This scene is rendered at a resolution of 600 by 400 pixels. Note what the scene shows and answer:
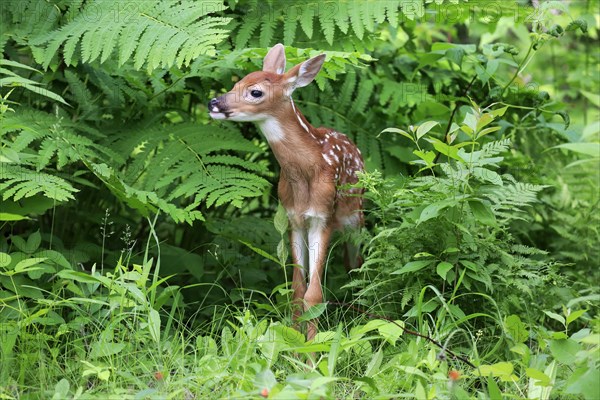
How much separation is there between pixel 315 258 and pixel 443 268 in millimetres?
618

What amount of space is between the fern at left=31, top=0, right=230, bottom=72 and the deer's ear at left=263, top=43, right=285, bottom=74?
9.4 inches

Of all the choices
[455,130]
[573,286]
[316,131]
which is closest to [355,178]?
[316,131]

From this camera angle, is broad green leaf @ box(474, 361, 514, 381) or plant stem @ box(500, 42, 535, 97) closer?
broad green leaf @ box(474, 361, 514, 381)

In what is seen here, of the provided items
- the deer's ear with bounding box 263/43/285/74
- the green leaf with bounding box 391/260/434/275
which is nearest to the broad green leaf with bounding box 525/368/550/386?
the green leaf with bounding box 391/260/434/275

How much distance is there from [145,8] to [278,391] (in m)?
2.29

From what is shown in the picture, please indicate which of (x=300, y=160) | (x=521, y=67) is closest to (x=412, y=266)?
(x=300, y=160)

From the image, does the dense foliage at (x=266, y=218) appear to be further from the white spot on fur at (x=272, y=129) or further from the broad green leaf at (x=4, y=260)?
the white spot on fur at (x=272, y=129)

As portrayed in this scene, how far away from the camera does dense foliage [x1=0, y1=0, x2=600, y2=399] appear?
3.71 metres

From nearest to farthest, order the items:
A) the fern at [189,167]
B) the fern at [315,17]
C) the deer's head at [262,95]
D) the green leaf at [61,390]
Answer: the green leaf at [61,390]
the deer's head at [262,95]
the fern at [189,167]
the fern at [315,17]

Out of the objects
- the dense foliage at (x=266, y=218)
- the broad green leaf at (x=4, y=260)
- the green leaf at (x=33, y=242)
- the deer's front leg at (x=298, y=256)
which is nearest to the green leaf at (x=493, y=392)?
the dense foliage at (x=266, y=218)

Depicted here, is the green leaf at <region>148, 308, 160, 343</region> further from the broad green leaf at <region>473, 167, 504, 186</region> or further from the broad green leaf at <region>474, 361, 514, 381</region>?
the broad green leaf at <region>473, 167, 504, 186</region>

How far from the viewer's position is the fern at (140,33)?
4.29 m

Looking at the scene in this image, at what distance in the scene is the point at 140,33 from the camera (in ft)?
14.5

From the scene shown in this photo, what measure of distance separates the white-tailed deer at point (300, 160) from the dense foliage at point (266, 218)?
0.11m
